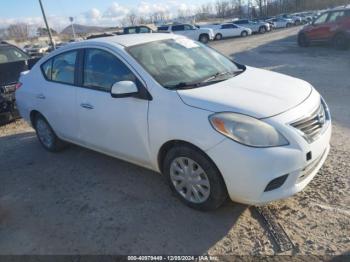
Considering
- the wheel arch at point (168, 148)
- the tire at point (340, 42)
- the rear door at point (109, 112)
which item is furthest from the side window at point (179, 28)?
the wheel arch at point (168, 148)

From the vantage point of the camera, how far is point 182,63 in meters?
3.79

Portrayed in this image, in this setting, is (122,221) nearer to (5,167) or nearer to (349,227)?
(349,227)

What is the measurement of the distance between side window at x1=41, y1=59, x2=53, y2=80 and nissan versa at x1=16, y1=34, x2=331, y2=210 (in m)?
0.18

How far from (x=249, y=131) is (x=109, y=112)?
1664 mm

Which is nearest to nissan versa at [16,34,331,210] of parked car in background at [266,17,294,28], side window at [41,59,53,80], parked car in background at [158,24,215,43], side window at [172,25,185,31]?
side window at [41,59,53,80]

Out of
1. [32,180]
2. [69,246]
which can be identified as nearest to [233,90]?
[69,246]

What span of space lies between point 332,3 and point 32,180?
67510 mm

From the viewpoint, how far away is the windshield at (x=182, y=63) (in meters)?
3.48

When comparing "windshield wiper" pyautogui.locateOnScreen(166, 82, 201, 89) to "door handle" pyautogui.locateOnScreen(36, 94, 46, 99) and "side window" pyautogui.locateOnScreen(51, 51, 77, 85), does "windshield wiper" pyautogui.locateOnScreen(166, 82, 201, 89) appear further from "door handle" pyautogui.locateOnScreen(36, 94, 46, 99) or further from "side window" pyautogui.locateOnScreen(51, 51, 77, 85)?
"door handle" pyautogui.locateOnScreen(36, 94, 46, 99)

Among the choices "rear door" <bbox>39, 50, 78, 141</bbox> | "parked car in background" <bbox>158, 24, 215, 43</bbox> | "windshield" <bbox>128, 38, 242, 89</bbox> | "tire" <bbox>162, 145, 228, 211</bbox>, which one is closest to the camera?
"tire" <bbox>162, 145, 228, 211</bbox>

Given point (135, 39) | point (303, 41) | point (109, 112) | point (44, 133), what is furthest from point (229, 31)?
point (109, 112)

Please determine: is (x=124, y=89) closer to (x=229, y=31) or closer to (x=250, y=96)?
(x=250, y=96)

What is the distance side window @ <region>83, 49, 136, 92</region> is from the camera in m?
3.66

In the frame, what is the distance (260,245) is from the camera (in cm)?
283
